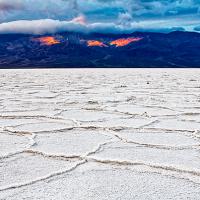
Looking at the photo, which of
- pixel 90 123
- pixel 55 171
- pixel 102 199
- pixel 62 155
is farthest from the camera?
pixel 90 123

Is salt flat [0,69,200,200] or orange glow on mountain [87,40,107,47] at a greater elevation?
salt flat [0,69,200,200]

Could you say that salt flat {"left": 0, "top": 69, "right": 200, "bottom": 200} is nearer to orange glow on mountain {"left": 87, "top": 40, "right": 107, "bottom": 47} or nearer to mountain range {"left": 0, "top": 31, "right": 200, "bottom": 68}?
mountain range {"left": 0, "top": 31, "right": 200, "bottom": 68}

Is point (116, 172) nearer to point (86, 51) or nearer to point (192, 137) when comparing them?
point (192, 137)

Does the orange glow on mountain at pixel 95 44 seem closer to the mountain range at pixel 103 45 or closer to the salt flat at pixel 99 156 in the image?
the mountain range at pixel 103 45

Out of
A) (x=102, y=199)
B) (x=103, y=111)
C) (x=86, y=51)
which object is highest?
(x=102, y=199)

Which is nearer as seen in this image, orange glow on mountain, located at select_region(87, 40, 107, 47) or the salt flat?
the salt flat

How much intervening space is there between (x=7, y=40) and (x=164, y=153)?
185 m

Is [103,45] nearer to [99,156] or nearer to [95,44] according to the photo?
[95,44]

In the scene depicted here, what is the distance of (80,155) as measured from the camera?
1726mm

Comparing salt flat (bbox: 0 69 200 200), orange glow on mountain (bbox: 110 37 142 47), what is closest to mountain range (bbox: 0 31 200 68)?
orange glow on mountain (bbox: 110 37 142 47)

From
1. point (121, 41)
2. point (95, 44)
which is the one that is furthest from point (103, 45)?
point (121, 41)

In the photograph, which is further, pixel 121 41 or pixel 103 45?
pixel 121 41

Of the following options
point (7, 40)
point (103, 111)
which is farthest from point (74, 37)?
point (103, 111)

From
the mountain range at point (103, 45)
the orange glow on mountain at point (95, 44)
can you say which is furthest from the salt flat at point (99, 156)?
the orange glow on mountain at point (95, 44)
